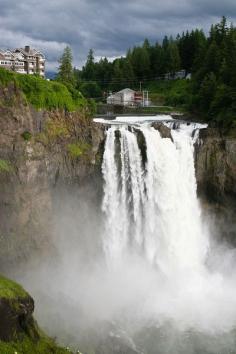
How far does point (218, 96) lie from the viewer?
1694 inches

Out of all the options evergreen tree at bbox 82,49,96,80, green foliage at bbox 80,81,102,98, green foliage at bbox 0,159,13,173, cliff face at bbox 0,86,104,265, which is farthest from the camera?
evergreen tree at bbox 82,49,96,80

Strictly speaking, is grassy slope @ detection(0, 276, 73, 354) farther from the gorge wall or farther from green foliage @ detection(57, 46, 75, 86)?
green foliage @ detection(57, 46, 75, 86)

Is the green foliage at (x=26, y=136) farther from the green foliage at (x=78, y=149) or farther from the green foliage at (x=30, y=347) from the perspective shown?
the green foliage at (x=30, y=347)

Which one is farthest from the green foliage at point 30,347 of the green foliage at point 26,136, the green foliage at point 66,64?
the green foliage at point 66,64

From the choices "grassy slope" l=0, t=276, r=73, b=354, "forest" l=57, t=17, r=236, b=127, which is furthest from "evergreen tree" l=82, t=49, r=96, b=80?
"grassy slope" l=0, t=276, r=73, b=354

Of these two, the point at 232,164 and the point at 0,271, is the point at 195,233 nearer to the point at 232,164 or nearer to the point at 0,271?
the point at 232,164

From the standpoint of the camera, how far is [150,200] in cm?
3656

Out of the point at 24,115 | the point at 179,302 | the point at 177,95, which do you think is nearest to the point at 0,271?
the point at 24,115

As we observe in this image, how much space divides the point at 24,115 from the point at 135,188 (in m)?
11.1

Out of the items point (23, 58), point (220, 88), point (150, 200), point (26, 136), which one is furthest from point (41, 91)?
point (23, 58)

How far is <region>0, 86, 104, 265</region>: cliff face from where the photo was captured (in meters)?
29.9

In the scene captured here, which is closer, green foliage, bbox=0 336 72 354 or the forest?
green foliage, bbox=0 336 72 354

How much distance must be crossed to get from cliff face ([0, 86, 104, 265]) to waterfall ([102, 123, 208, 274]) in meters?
2.34

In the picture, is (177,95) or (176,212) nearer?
(176,212)
